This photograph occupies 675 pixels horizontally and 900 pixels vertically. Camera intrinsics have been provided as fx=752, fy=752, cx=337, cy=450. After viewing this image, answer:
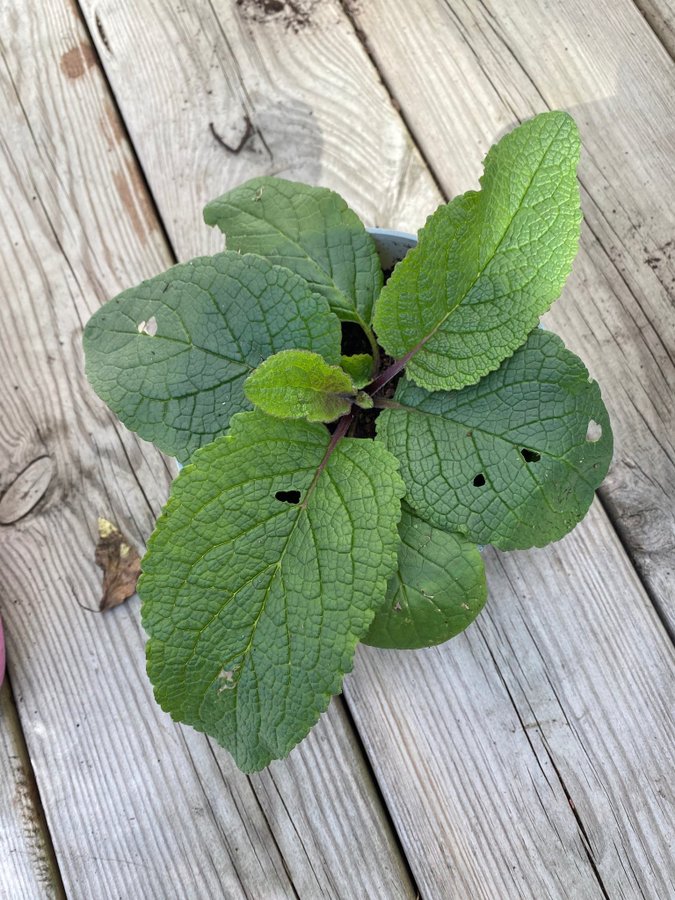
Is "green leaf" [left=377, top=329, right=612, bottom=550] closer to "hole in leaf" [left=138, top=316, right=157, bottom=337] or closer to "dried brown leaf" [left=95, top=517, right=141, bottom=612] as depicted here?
"hole in leaf" [left=138, top=316, right=157, bottom=337]

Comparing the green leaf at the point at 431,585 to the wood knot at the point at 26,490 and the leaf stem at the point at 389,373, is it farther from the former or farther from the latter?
the wood knot at the point at 26,490

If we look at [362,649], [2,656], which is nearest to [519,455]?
[362,649]

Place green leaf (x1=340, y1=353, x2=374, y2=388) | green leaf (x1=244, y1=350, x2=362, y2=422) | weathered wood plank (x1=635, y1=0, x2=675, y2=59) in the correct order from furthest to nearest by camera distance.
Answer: weathered wood plank (x1=635, y1=0, x2=675, y2=59), green leaf (x1=340, y1=353, x2=374, y2=388), green leaf (x1=244, y1=350, x2=362, y2=422)

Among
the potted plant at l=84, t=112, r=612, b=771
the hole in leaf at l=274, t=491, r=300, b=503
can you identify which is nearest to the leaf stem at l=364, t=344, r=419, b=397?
the potted plant at l=84, t=112, r=612, b=771

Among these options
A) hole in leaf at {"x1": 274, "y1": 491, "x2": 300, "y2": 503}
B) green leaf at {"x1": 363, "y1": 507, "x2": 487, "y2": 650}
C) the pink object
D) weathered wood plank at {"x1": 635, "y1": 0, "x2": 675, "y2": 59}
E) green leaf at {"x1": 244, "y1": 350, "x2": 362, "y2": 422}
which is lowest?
the pink object

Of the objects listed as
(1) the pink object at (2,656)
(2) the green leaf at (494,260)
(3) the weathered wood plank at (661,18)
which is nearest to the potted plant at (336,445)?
(2) the green leaf at (494,260)

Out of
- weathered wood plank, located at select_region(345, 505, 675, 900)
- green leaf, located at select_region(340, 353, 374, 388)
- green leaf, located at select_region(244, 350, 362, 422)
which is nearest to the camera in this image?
green leaf, located at select_region(244, 350, 362, 422)

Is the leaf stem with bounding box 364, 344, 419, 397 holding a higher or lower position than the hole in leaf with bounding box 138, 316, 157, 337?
lower
